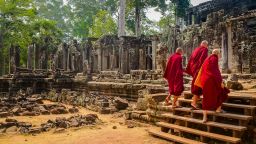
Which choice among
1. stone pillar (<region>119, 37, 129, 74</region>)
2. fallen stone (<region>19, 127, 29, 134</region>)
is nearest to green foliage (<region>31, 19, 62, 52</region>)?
stone pillar (<region>119, 37, 129, 74</region>)

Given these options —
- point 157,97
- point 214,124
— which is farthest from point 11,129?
point 214,124

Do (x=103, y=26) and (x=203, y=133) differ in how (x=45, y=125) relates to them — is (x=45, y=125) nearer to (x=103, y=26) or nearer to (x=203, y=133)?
(x=203, y=133)

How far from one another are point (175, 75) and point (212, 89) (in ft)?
6.27

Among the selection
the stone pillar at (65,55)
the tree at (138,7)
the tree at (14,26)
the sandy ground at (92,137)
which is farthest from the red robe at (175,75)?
the tree at (138,7)

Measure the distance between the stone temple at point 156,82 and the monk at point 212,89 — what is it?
239 mm

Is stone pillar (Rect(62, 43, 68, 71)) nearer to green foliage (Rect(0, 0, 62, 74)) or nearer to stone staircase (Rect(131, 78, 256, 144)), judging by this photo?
green foliage (Rect(0, 0, 62, 74))

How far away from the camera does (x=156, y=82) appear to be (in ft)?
→ 45.7

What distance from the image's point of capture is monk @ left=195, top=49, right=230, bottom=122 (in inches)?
253

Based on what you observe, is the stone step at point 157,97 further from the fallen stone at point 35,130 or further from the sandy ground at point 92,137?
the fallen stone at point 35,130

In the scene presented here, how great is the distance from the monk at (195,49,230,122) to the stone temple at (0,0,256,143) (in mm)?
239

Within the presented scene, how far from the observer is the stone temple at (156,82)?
6.57m

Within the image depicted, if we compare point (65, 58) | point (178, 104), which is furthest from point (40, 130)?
point (65, 58)

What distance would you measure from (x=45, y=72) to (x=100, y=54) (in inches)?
204

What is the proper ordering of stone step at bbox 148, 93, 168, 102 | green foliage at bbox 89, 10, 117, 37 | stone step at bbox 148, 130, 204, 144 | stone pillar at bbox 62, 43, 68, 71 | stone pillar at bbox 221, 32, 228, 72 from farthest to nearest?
green foliage at bbox 89, 10, 117, 37 → stone pillar at bbox 62, 43, 68, 71 → stone pillar at bbox 221, 32, 228, 72 → stone step at bbox 148, 93, 168, 102 → stone step at bbox 148, 130, 204, 144
